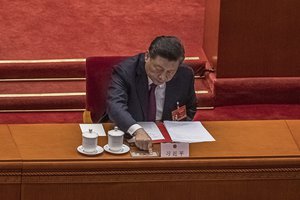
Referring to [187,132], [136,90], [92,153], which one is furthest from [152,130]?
[92,153]

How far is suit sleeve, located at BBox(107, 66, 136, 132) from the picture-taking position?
3.79 meters

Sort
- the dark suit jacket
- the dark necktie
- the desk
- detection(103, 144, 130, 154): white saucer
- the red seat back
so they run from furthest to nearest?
the red seat back < the dark necktie < the dark suit jacket < detection(103, 144, 130, 154): white saucer < the desk

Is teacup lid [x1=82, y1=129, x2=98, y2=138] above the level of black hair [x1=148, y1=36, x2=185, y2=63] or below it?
below

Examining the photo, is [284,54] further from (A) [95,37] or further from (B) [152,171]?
(B) [152,171]

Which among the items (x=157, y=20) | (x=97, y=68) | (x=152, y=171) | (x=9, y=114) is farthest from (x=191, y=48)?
(x=152, y=171)

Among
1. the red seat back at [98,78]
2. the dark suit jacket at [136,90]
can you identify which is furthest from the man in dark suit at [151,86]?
the red seat back at [98,78]

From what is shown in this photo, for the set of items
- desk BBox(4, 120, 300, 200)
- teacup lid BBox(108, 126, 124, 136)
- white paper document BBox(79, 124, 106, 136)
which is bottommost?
desk BBox(4, 120, 300, 200)

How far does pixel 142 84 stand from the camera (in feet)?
13.1

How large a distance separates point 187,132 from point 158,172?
0.32 m

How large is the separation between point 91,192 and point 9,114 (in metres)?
2.01

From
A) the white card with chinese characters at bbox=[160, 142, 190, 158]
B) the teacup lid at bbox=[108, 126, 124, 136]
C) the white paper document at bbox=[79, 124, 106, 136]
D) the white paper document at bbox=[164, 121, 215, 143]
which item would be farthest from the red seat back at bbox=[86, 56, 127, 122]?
the white card with chinese characters at bbox=[160, 142, 190, 158]

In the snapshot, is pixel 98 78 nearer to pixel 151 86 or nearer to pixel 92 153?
pixel 151 86

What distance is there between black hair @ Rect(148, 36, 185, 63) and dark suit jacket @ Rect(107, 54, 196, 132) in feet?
0.63

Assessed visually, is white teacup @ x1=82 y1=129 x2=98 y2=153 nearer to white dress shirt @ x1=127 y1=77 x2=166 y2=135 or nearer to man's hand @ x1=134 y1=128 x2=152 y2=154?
man's hand @ x1=134 y1=128 x2=152 y2=154
